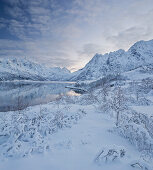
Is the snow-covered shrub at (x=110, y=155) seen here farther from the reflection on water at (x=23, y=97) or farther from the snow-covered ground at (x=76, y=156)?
the reflection on water at (x=23, y=97)

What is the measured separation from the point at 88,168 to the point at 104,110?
6718mm

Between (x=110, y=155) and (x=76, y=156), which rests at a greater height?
(x=110, y=155)

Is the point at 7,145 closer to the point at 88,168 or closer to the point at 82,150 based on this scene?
the point at 82,150

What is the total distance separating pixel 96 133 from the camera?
5535 mm

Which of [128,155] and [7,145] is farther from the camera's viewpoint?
[7,145]

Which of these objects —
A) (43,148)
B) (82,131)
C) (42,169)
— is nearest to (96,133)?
(82,131)

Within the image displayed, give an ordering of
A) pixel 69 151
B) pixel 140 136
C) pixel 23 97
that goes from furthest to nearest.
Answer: pixel 23 97 < pixel 140 136 < pixel 69 151

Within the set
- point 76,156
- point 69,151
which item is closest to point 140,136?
point 76,156

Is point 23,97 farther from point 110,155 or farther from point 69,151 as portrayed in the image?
point 110,155

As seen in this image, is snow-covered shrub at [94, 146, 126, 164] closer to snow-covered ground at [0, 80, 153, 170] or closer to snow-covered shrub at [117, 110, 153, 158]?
snow-covered ground at [0, 80, 153, 170]

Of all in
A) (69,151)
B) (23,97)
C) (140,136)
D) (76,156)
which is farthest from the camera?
(23,97)

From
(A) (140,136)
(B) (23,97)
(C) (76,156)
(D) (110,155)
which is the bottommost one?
(B) (23,97)

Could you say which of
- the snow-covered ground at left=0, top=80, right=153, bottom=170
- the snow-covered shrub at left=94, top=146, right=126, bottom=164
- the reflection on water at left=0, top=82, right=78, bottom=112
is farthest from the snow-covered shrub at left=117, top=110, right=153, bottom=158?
the reflection on water at left=0, top=82, right=78, bottom=112

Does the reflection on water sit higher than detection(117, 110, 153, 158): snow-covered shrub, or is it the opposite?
detection(117, 110, 153, 158): snow-covered shrub
